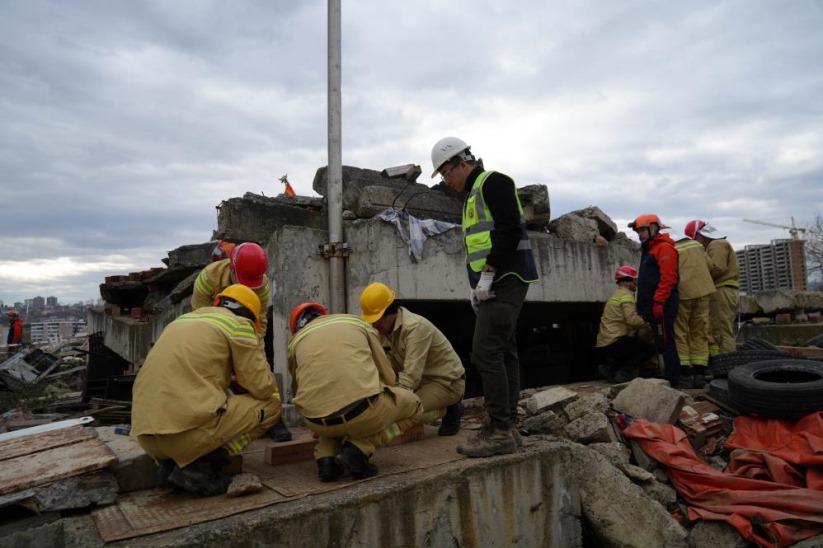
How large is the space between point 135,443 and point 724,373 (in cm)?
538

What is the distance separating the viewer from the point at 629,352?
608cm

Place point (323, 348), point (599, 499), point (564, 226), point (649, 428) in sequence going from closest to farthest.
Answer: point (323, 348) → point (599, 499) → point (649, 428) → point (564, 226)

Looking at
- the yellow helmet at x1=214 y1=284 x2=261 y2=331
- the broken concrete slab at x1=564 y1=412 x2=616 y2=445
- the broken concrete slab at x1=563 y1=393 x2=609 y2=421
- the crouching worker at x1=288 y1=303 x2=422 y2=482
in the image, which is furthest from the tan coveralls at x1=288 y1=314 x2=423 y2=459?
the broken concrete slab at x1=563 y1=393 x2=609 y2=421

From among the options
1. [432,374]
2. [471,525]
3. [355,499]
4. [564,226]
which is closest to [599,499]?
[471,525]

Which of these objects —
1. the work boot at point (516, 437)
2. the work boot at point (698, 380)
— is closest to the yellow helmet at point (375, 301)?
the work boot at point (516, 437)

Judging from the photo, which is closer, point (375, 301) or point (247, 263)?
point (375, 301)

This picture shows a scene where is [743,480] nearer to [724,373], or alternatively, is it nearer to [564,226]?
[724,373]

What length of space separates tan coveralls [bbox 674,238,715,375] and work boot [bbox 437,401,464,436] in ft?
9.12

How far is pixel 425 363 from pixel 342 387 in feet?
3.49

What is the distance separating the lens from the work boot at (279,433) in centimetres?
398

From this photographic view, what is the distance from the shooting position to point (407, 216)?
17.3 ft

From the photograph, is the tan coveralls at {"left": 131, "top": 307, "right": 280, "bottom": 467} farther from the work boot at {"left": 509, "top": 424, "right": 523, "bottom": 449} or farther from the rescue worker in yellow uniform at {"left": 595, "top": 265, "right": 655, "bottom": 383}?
the rescue worker in yellow uniform at {"left": 595, "top": 265, "right": 655, "bottom": 383}

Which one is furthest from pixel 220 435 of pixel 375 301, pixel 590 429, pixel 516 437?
pixel 590 429

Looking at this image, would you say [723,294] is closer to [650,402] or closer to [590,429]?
[650,402]
